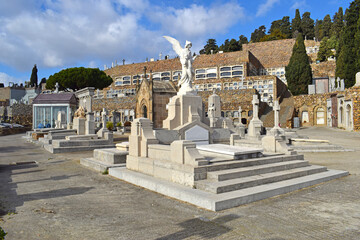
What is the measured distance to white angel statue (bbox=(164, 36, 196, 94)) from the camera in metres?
10.7

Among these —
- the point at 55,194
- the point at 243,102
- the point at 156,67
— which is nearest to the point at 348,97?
the point at 243,102

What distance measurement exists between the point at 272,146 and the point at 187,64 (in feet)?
14.8

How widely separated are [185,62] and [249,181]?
238 inches

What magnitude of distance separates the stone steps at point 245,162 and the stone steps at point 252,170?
124mm

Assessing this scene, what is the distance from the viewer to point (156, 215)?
479 centimetres

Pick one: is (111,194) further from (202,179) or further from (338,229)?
(338,229)

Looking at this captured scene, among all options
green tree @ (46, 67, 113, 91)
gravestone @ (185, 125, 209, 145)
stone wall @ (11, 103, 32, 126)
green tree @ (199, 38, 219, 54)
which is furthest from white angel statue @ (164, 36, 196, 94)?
green tree @ (199, 38, 219, 54)

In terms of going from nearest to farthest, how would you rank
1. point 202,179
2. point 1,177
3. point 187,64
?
point 202,179
point 1,177
point 187,64

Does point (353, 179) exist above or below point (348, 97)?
below

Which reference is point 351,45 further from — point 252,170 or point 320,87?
point 252,170

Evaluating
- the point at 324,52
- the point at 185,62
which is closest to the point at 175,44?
the point at 185,62

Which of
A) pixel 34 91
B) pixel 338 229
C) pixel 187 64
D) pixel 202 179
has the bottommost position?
pixel 338 229

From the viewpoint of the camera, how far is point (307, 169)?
770 centimetres

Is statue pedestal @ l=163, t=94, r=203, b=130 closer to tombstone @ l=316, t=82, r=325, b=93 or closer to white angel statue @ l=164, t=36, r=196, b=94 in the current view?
white angel statue @ l=164, t=36, r=196, b=94
